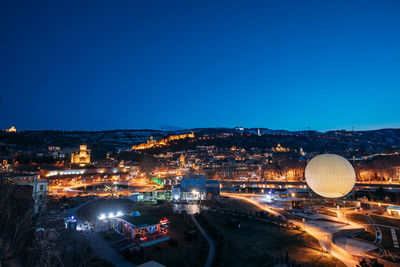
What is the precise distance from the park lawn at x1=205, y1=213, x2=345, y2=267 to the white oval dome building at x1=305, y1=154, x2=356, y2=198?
12606 millimetres

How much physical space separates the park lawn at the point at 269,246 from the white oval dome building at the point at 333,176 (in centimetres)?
1261

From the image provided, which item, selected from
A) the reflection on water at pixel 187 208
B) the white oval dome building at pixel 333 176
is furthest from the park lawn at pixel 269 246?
the white oval dome building at pixel 333 176

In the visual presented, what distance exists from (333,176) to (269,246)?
18.2 metres

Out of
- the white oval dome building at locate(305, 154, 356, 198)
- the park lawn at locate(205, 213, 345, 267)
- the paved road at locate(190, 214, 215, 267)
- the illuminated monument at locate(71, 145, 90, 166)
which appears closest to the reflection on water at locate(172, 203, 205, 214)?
the paved road at locate(190, 214, 215, 267)

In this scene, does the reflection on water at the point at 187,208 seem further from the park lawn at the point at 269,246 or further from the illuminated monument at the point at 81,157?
the illuminated monument at the point at 81,157

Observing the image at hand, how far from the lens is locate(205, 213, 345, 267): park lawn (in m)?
16.0

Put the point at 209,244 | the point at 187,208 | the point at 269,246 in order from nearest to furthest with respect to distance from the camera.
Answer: the point at 269,246 → the point at 209,244 → the point at 187,208

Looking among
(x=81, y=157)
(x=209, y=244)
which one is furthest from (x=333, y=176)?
(x=81, y=157)

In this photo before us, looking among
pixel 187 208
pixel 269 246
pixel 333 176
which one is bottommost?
pixel 269 246

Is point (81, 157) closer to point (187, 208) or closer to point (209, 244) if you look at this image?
point (187, 208)

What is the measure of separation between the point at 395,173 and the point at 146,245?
78541 mm

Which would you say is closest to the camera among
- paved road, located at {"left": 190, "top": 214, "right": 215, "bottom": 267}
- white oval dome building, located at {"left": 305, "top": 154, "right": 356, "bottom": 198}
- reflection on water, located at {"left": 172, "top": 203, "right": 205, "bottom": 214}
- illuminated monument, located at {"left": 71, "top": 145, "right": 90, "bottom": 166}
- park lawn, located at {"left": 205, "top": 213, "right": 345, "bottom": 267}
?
paved road, located at {"left": 190, "top": 214, "right": 215, "bottom": 267}

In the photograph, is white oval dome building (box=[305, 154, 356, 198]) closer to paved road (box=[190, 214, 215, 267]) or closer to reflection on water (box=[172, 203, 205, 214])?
reflection on water (box=[172, 203, 205, 214])

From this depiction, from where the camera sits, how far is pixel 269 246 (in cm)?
1838
